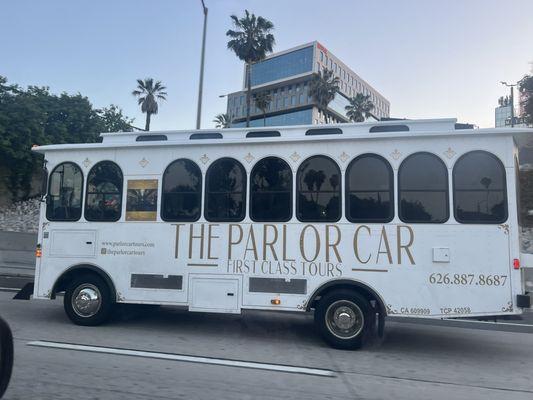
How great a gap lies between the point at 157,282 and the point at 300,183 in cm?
283

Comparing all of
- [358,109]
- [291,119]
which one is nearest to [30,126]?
[358,109]

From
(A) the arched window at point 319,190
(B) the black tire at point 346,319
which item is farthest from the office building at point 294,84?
(B) the black tire at point 346,319

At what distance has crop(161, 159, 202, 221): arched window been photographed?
725cm

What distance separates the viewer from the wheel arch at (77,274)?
24.2 ft

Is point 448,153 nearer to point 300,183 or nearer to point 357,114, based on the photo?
point 300,183

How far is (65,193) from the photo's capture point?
308 inches

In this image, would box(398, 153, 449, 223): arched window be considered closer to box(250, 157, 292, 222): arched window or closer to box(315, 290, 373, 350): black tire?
box(315, 290, 373, 350): black tire

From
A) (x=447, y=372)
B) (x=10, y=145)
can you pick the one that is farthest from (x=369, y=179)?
(x=10, y=145)

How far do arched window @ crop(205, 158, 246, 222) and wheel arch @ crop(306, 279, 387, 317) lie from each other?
1.65 m

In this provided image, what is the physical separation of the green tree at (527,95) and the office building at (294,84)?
1940 inches

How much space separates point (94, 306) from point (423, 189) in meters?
5.61

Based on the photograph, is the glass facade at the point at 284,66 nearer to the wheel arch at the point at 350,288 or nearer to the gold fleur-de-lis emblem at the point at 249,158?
the gold fleur-de-lis emblem at the point at 249,158

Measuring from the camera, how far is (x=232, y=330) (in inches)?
300

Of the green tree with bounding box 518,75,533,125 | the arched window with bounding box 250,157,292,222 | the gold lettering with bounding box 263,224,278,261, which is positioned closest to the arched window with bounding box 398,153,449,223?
the arched window with bounding box 250,157,292,222
